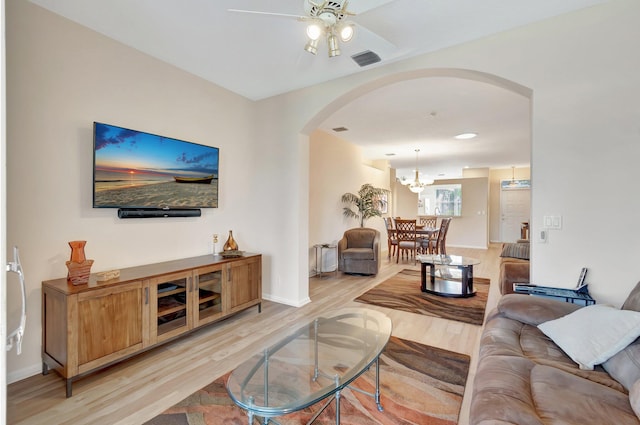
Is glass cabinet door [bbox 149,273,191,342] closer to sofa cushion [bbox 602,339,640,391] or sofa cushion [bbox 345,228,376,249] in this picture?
sofa cushion [bbox 602,339,640,391]

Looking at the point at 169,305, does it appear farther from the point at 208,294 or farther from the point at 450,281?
the point at 450,281

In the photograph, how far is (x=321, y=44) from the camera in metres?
2.64

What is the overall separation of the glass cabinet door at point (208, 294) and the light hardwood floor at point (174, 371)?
0.19 m

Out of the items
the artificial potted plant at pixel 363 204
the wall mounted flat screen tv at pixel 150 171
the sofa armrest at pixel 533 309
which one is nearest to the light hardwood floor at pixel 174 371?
the sofa armrest at pixel 533 309

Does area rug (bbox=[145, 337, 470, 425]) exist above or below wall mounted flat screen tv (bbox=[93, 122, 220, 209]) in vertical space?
below

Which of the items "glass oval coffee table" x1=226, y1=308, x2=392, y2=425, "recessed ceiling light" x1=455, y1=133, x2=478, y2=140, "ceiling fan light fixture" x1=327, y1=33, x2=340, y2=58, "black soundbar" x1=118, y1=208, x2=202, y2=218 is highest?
"recessed ceiling light" x1=455, y1=133, x2=478, y2=140

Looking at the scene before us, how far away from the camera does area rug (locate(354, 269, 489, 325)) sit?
11.5 feet

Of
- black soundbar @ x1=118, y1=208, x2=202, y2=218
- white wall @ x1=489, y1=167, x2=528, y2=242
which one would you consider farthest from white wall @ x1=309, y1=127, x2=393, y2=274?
white wall @ x1=489, y1=167, x2=528, y2=242

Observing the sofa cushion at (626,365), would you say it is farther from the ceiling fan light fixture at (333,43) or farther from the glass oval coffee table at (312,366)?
the ceiling fan light fixture at (333,43)

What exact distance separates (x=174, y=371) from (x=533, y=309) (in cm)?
270

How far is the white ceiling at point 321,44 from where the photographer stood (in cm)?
216

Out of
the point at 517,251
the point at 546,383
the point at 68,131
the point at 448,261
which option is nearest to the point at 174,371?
the point at 68,131

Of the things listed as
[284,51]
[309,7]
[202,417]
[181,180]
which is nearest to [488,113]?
[284,51]

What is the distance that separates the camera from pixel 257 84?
3.54 m
